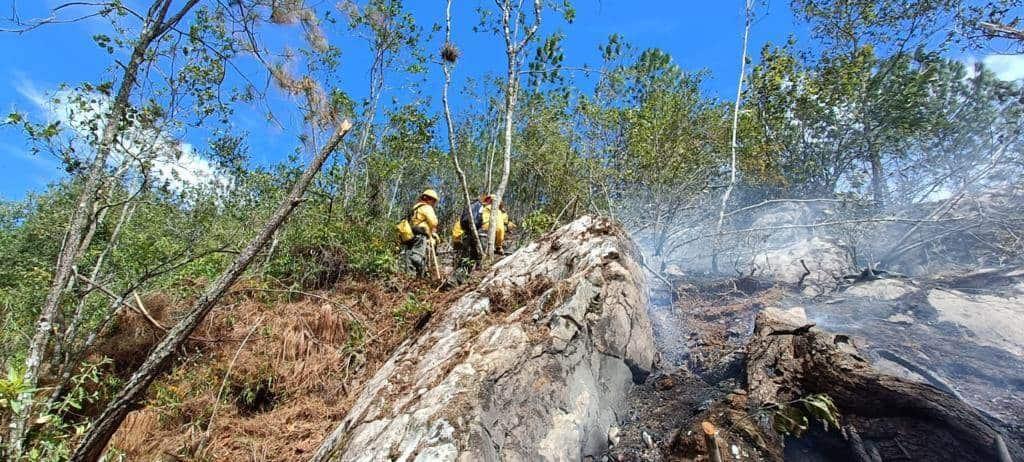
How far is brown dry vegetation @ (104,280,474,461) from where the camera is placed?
13.0 feet

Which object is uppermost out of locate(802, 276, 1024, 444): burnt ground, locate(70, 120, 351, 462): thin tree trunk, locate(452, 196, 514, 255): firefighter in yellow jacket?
locate(452, 196, 514, 255): firefighter in yellow jacket

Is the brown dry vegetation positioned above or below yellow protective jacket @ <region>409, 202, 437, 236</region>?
below

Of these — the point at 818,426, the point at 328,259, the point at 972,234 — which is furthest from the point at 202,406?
the point at 972,234

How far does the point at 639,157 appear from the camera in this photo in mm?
8883

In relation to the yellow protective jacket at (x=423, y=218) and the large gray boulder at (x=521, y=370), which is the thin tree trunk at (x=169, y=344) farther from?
the yellow protective jacket at (x=423, y=218)

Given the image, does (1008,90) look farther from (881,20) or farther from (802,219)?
(802,219)

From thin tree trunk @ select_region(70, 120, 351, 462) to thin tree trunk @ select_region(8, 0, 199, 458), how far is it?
0.51 meters

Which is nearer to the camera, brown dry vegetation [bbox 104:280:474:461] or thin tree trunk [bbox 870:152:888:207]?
brown dry vegetation [bbox 104:280:474:461]

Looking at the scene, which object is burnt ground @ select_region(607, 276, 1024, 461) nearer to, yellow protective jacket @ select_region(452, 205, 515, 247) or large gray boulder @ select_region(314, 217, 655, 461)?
large gray boulder @ select_region(314, 217, 655, 461)

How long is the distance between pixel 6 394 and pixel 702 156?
9977mm

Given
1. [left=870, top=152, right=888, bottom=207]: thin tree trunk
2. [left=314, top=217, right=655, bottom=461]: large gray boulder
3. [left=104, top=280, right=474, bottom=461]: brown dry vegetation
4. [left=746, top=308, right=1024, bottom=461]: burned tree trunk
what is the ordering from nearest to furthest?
[left=746, top=308, right=1024, bottom=461]: burned tree trunk → [left=314, top=217, right=655, bottom=461]: large gray boulder → [left=104, top=280, right=474, bottom=461]: brown dry vegetation → [left=870, top=152, right=888, bottom=207]: thin tree trunk

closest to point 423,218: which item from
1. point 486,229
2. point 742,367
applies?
point 486,229

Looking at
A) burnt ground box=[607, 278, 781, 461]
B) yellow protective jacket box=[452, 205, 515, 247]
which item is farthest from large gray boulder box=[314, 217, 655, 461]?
yellow protective jacket box=[452, 205, 515, 247]

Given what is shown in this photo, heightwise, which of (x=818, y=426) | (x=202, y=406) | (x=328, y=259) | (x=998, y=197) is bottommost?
(x=818, y=426)
